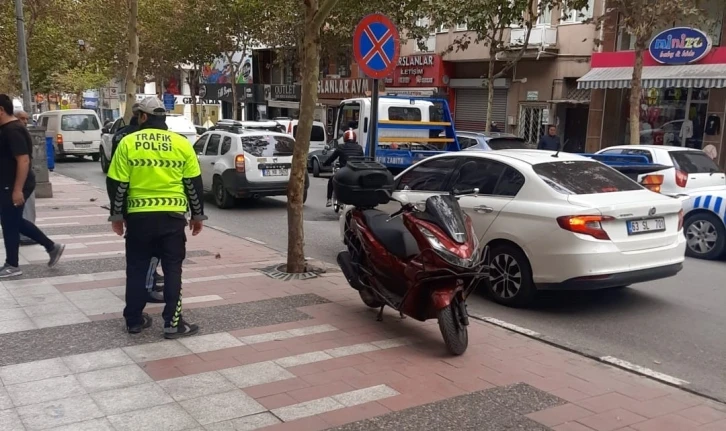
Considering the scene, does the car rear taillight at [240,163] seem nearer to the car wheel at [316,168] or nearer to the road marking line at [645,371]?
the car wheel at [316,168]

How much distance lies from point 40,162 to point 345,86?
22742mm

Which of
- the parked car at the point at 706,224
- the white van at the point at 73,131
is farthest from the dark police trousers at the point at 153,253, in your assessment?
the white van at the point at 73,131

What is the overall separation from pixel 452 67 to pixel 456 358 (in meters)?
25.3

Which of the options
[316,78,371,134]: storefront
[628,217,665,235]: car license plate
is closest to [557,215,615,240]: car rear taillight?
[628,217,665,235]: car license plate

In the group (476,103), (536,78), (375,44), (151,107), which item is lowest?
(151,107)

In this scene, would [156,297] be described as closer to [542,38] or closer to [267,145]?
[267,145]

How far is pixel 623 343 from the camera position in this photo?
5664 mm

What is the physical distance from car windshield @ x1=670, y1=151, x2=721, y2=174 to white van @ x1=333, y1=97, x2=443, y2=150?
5239mm

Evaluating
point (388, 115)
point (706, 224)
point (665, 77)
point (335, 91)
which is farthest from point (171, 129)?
point (706, 224)

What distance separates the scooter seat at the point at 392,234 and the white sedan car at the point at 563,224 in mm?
1402

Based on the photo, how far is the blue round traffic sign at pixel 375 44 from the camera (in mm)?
7766

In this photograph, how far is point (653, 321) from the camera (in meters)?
6.30

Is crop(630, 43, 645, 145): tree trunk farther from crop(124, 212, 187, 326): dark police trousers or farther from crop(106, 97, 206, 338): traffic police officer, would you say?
crop(124, 212, 187, 326): dark police trousers

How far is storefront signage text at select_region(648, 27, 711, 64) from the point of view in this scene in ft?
61.1
